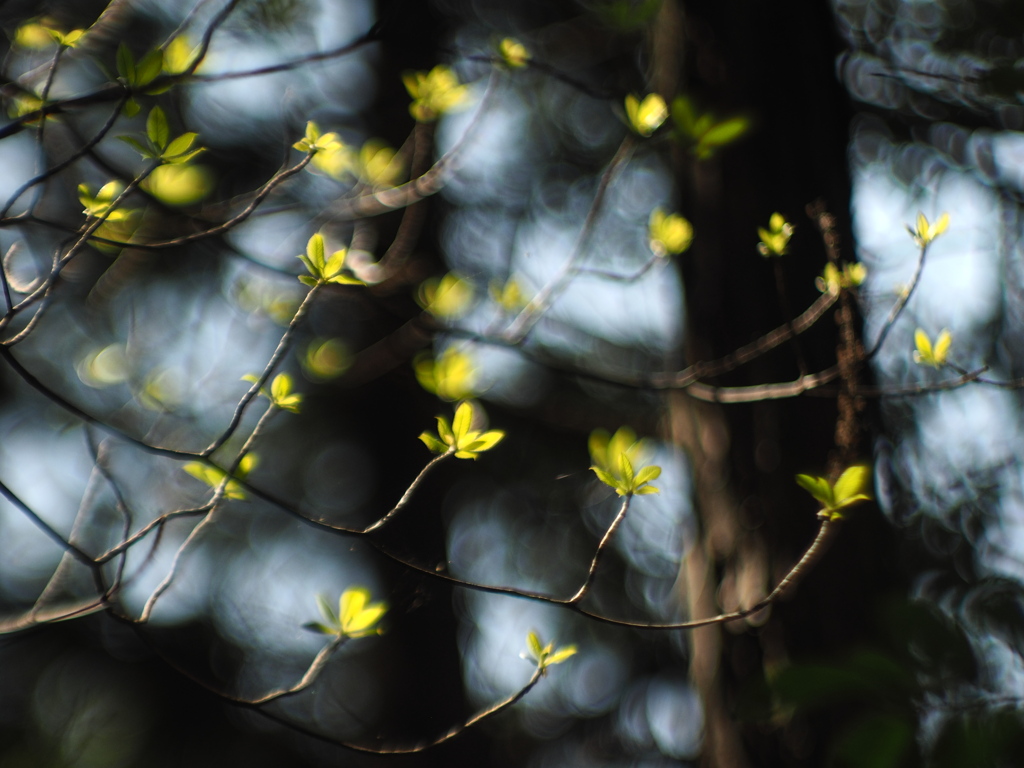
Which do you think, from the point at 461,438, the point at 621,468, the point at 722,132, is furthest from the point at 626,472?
the point at 722,132

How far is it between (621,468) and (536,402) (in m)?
1.94

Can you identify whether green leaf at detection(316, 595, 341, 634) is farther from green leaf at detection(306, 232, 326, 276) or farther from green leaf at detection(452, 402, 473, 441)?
green leaf at detection(306, 232, 326, 276)

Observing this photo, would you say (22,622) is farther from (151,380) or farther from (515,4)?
(515,4)

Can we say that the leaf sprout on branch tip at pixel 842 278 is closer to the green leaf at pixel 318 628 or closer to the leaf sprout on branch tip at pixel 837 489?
the leaf sprout on branch tip at pixel 837 489

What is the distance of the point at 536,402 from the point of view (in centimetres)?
286

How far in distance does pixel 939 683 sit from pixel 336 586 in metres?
2.52

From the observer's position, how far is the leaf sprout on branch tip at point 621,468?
0.91 metres

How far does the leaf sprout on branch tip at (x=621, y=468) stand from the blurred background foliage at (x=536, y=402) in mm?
232

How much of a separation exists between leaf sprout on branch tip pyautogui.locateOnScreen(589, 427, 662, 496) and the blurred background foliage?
0.76ft

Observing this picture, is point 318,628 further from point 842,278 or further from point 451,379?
point 842,278

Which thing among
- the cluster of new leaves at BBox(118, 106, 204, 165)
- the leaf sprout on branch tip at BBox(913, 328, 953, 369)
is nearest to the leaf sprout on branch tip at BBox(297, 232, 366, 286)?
the cluster of new leaves at BBox(118, 106, 204, 165)

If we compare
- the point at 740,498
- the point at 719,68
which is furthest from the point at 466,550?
the point at 719,68

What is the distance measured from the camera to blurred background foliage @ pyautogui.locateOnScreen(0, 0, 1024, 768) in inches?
54.0

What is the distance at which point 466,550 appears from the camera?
294 centimetres
